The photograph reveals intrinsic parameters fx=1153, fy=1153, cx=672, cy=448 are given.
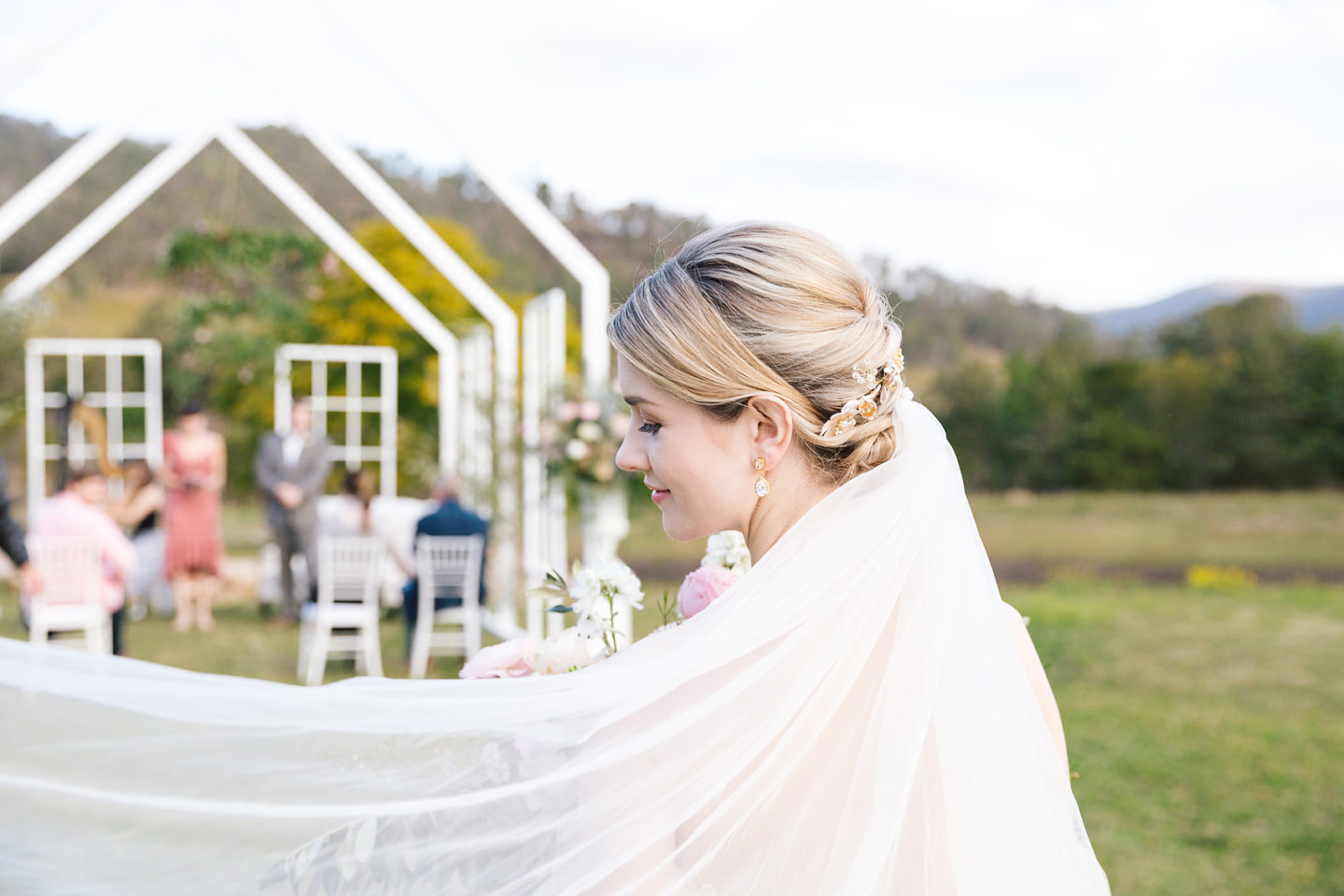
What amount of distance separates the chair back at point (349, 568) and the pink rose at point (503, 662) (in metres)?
6.90

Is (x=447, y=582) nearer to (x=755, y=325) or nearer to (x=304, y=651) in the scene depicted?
(x=304, y=651)

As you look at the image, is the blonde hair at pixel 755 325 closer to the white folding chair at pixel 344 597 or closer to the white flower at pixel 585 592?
the white flower at pixel 585 592

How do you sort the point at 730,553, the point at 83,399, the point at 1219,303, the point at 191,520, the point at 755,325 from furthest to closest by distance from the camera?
the point at 1219,303
the point at 83,399
the point at 191,520
the point at 730,553
the point at 755,325

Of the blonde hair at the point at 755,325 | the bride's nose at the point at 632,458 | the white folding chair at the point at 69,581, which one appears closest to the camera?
the blonde hair at the point at 755,325

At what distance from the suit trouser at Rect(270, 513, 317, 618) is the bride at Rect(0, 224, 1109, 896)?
9.26 meters

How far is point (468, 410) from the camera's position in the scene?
11.4 meters

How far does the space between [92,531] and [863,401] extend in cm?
709

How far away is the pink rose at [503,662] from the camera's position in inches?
64.4

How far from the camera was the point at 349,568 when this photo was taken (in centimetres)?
850

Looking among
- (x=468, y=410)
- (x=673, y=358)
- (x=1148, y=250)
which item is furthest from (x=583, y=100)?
(x=673, y=358)

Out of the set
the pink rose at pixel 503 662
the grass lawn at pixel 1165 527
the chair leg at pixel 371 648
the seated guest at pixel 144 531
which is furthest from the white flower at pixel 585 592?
the grass lawn at pixel 1165 527

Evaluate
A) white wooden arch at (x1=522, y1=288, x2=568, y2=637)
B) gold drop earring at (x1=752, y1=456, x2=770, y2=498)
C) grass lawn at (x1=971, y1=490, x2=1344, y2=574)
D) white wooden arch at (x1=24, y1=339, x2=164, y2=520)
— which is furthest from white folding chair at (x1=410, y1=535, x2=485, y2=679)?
grass lawn at (x1=971, y1=490, x2=1344, y2=574)

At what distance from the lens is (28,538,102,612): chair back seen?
734cm

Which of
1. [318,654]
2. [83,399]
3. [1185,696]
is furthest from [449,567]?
[1185,696]
